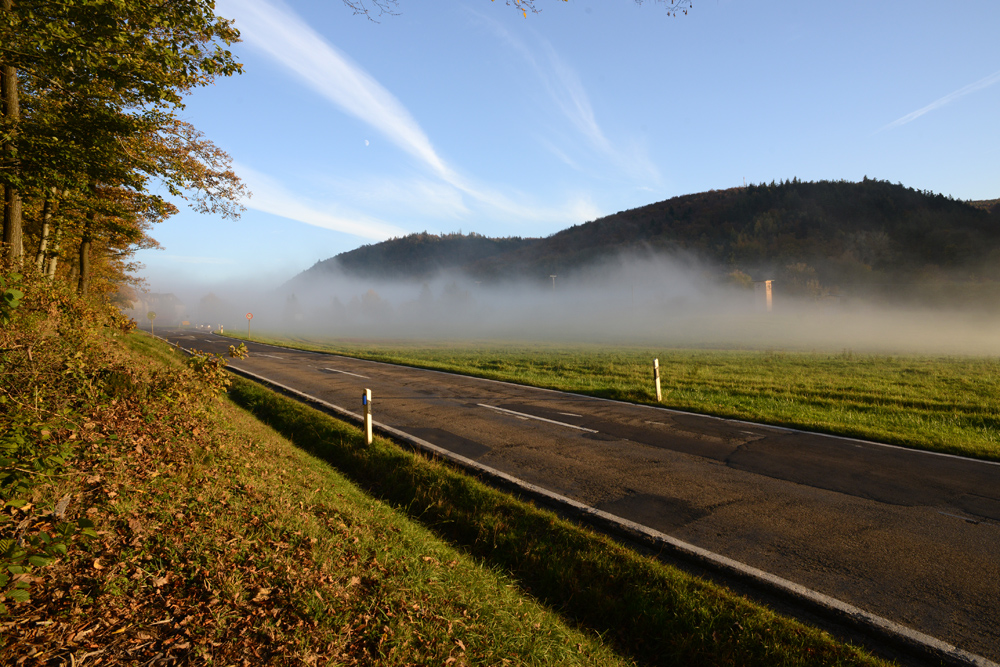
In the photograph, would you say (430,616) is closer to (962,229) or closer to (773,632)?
(773,632)

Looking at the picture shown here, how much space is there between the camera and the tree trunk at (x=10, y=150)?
26.6ft

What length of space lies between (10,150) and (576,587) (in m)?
11.0

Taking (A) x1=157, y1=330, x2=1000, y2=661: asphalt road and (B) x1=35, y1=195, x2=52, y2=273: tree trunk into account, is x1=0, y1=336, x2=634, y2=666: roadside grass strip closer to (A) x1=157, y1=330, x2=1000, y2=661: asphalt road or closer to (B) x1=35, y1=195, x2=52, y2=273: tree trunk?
(A) x1=157, y1=330, x2=1000, y2=661: asphalt road

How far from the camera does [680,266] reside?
123 meters

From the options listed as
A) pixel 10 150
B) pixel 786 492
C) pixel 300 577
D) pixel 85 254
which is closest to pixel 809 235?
pixel 786 492

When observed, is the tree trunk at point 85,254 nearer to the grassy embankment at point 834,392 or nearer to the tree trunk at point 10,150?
the tree trunk at point 10,150

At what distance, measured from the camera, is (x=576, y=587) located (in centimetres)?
462

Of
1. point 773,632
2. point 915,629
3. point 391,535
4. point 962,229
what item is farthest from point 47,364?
point 962,229

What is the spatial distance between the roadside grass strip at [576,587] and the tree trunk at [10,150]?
7713mm

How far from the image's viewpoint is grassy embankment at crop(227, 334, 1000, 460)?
392 inches

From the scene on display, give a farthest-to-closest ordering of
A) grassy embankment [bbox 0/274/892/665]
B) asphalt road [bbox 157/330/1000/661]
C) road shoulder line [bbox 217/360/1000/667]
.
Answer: asphalt road [bbox 157/330/1000/661] → road shoulder line [bbox 217/360/1000/667] → grassy embankment [bbox 0/274/892/665]

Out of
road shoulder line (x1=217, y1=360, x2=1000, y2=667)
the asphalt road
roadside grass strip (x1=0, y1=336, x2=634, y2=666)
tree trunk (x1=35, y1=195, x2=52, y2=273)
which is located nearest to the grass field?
roadside grass strip (x1=0, y1=336, x2=634, y2=666)

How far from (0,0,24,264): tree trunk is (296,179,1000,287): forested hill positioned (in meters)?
96.3

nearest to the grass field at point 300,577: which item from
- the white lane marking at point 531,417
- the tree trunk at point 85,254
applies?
the white lane marking at point 531,417
